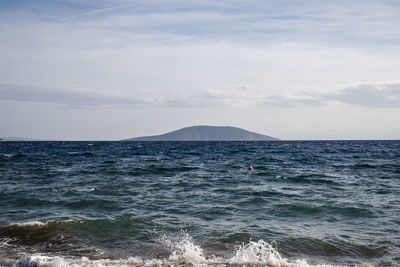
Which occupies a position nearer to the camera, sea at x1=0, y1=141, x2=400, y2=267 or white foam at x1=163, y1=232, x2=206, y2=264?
white foam at x1=163, y1=232, x2=206, y2=264

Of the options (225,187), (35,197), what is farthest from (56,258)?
(225,187)

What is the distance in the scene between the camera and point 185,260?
823 cm

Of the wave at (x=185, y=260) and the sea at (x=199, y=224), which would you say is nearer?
the wave at (x=185, y=260)

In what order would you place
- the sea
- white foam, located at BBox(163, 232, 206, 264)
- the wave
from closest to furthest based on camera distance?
the wave → white foam, located at BBox(163, 232, 206, 264) → the sea

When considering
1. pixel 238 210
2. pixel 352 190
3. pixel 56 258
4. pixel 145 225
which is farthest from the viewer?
pixel 352 190

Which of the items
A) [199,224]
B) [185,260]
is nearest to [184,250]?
[185,260]

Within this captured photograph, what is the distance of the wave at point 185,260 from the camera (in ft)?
25.1

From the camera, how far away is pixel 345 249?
9031mm

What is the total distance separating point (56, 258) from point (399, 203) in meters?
13.5

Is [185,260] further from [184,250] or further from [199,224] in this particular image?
[199,224]

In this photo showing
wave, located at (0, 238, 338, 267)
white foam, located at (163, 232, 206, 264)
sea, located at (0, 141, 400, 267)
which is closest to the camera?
wave, located at (0, 238, 338, 267)

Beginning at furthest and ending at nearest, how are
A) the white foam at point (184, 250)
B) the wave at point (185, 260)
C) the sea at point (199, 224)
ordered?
the sea at point (199, 224) → the white foam at point (184, 250) → the wave at point (185, 260)

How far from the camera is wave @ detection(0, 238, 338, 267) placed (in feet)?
25.1

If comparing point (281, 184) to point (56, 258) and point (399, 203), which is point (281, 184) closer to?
point (399, 203)
